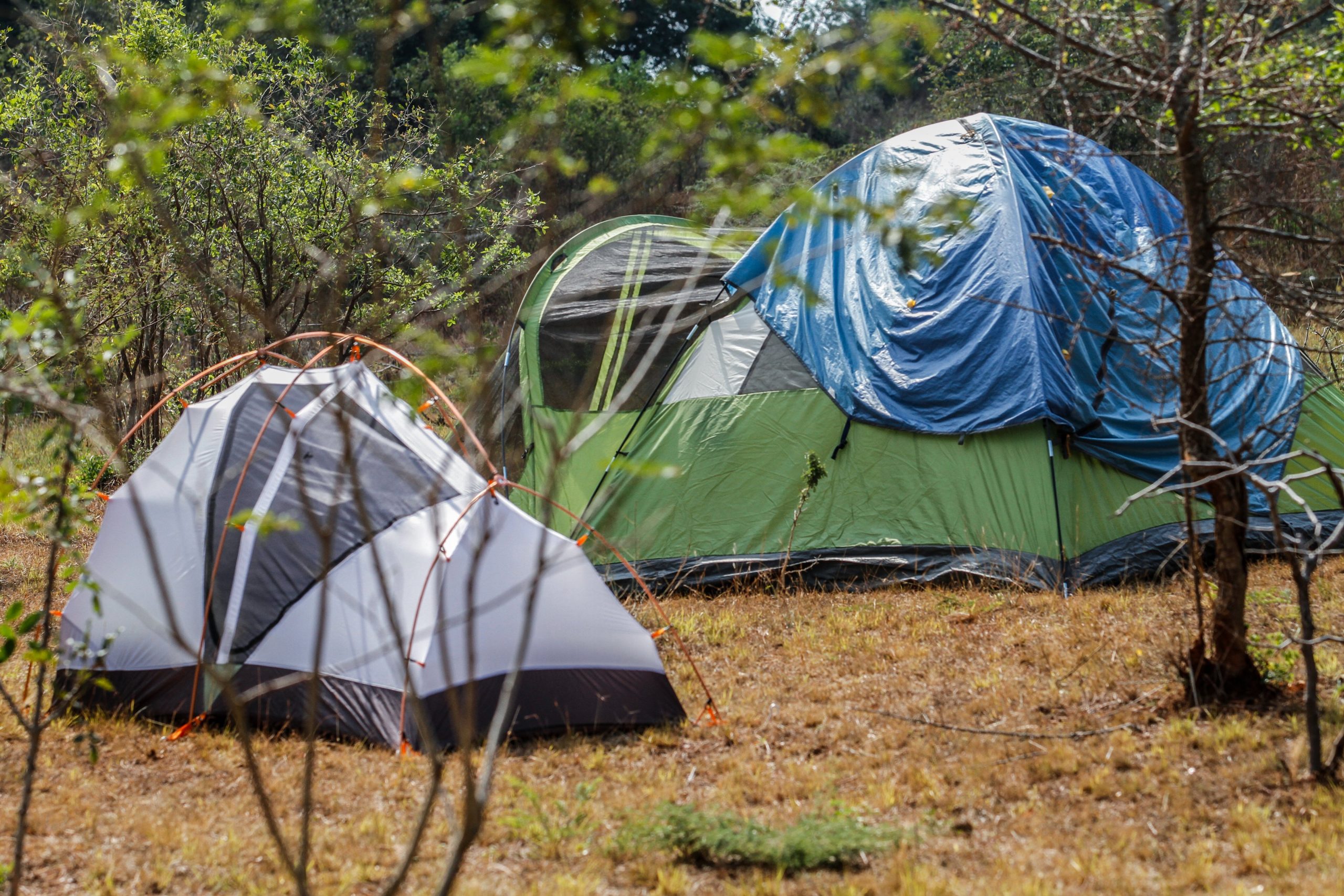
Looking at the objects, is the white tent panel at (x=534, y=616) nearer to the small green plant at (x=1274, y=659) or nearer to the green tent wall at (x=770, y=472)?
the green tent wall at (x=770, y=472)

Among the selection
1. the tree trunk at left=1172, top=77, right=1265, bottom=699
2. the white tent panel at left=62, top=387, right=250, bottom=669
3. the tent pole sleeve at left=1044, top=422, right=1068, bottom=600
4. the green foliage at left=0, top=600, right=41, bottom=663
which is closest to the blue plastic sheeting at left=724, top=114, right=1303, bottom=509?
the tent pole sleeve at left=1044, top=422, right=1068, bottom=600

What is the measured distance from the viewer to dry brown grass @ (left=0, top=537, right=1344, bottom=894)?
3539mm

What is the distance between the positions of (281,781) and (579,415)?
3.11 meters

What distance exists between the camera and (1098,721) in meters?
4.63

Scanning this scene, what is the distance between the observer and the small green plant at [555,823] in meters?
3.78

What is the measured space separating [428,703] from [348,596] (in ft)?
2.02

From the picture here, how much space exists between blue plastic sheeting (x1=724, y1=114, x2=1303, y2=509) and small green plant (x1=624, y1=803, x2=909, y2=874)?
11.4ft

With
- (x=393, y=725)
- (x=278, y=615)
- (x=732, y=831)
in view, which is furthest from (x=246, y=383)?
(x=732, y=831)

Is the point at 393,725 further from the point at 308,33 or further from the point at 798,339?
the point at 798,339

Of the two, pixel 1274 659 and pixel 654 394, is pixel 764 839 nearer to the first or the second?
pixel 1274 659

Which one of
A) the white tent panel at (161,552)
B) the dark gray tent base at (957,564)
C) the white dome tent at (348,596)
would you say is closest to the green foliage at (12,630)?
the white dome tent at (348,596)

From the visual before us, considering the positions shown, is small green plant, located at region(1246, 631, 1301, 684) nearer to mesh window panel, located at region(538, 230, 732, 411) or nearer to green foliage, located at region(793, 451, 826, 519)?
green foliage, located at region(793, 451, 826, 519)

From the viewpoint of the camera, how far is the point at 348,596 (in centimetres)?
478

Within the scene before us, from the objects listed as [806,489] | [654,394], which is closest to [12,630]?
[806,489]
